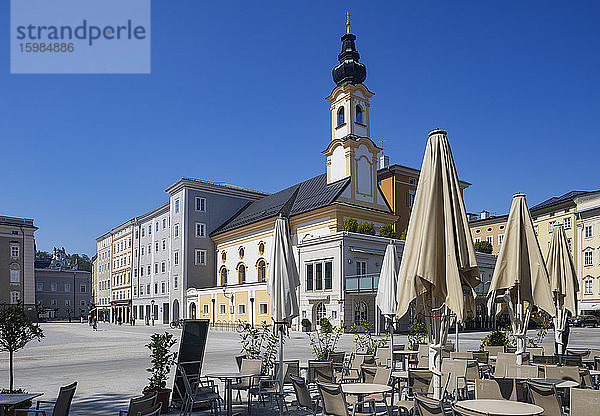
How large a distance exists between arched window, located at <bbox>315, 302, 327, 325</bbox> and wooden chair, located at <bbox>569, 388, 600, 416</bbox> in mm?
34449

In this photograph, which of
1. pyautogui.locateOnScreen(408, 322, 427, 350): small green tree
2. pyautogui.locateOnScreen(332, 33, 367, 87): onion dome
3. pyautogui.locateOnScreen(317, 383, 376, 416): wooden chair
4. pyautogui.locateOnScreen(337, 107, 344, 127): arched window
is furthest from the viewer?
pyautogui.locateOnScreen(337, 107, 344, 127): arched window

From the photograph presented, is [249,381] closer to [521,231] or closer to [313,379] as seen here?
[313,379]

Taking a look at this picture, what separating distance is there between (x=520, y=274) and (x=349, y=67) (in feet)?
142

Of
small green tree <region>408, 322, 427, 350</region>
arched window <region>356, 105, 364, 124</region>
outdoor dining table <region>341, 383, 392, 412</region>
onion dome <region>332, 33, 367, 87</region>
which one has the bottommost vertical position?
small green tree <region>408, 322, 427, 350</region>

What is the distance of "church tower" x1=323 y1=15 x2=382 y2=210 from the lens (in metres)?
50.1

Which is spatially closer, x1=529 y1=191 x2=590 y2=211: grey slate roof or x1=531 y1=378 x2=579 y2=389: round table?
x1=531 y1=378 x2=579 y2=389: round table

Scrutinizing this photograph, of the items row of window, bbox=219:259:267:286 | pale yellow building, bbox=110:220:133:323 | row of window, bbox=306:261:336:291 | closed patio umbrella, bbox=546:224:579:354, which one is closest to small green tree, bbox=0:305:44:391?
closed patio umbrella, bbox=546:224:579:354

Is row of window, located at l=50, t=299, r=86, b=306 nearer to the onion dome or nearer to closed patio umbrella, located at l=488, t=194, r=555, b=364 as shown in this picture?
the onion dome

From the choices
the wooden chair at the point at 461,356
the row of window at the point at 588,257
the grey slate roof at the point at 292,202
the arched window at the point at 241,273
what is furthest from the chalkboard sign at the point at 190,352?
the row of window at the point at 588,257

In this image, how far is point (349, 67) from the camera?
51.2 meters

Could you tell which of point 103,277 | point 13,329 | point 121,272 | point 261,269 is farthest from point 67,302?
point 13,329

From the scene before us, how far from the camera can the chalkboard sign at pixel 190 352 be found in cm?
983

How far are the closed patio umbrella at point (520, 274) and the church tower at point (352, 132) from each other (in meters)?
38.8

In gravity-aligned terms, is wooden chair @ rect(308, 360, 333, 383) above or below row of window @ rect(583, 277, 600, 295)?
above
